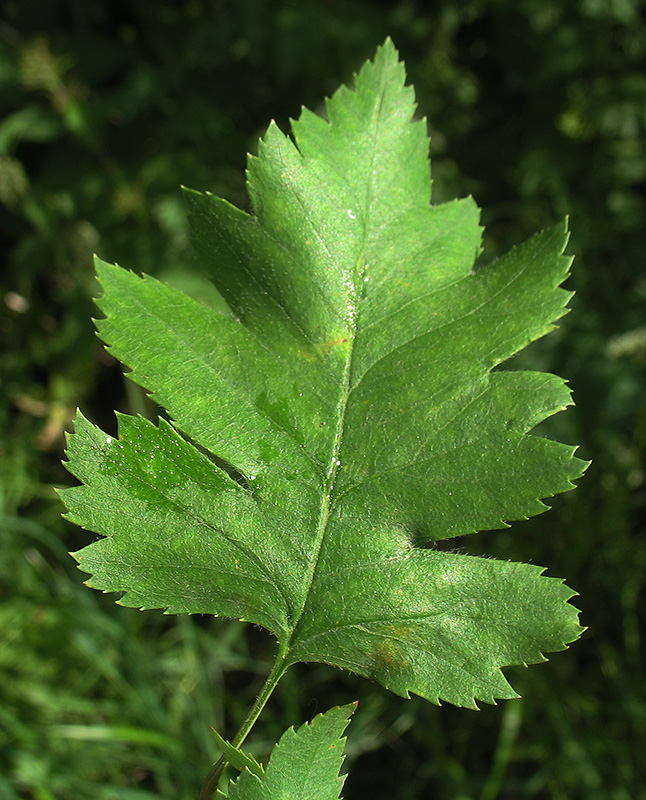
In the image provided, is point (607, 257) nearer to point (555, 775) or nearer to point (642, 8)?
point (642, 8)

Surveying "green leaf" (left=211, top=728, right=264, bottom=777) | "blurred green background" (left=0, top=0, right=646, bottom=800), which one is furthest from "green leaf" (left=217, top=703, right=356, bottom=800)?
"blurred green background" (left=0, top=0, right=646, bottom=800)

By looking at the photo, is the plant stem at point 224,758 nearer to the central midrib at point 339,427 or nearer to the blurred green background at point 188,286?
the central midrib at point 339,427

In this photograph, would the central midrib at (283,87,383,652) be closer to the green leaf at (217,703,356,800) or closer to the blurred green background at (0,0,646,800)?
the green leaf at (217,703,356,800)

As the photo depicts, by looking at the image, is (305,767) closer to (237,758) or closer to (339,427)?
(237,758)

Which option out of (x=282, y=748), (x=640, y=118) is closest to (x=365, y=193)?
(x=282, y=748)

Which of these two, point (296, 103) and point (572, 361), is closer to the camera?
point (572, 361)

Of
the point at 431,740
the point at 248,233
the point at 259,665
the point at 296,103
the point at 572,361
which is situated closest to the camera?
the point at 248,233
